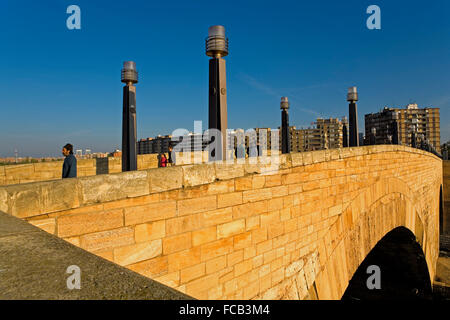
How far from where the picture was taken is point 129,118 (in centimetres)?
599

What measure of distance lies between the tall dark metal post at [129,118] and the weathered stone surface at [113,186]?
2872 mm

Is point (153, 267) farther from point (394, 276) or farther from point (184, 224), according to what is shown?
point (394, 276)

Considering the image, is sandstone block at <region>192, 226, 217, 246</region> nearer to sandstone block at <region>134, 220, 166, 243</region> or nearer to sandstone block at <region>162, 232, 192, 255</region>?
sandstone block at <region>162, 232, 192, 255</region>

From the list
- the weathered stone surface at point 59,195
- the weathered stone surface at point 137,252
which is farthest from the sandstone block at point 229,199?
the weathered stone surface at point 59,195

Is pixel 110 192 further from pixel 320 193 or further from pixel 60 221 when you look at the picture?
pixel 320 193

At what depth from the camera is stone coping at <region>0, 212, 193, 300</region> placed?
43.2 inches

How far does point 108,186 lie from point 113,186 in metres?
0.06

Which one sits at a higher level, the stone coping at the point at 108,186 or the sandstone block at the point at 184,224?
the stone coping at the point at 108,186

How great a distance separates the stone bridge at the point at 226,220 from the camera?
281 cm

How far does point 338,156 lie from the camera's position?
6859 millimetres

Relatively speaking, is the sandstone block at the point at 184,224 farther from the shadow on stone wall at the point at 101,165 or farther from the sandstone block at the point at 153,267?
the shadow on stone wall at the point at 101,165

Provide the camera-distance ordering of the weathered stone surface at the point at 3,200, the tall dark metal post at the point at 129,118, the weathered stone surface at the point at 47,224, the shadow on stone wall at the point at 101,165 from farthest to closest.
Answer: the shadow on stone wall at the point at 101,165 → the tall dark metal post at the point at 129,118 → the weathered stone surface at the point at 47,224 → the weathered stone surface at the point at 3,200
